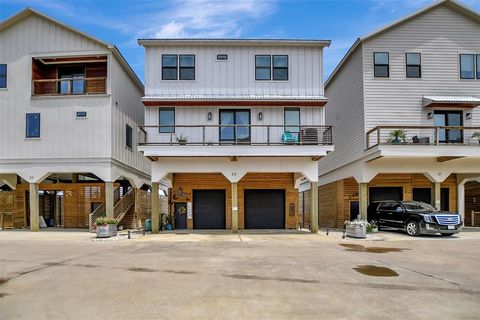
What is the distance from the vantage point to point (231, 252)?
544 inches

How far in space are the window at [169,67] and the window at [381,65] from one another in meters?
10.5

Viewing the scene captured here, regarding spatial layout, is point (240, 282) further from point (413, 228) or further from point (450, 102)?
point (450, 102)

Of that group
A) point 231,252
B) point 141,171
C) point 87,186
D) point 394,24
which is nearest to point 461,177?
point 394,24

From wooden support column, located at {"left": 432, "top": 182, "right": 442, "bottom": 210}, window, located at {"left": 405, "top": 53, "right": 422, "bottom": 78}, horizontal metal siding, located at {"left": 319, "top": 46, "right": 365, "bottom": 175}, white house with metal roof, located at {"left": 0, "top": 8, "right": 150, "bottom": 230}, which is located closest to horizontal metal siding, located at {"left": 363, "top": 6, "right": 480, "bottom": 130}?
window, located at {"left": 405, "top": 53, "right": 422, "bottom": 78}

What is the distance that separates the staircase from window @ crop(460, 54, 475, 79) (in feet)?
66.5

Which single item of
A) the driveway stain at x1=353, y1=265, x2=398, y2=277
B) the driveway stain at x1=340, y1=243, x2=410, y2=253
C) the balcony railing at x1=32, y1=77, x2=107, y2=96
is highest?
the balcony railing at x1=32, y1=77, x2=107, y2=96

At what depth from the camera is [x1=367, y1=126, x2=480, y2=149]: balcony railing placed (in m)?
20.9

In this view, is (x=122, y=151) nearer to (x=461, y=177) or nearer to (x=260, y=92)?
(x=260, y=92)

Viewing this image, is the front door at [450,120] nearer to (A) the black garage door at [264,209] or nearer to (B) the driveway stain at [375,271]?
(A) the black garage door at [264,209]

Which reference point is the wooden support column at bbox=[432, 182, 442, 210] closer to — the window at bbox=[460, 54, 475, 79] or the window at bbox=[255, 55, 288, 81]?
the window at bbox=[460, 54, 475, 79]

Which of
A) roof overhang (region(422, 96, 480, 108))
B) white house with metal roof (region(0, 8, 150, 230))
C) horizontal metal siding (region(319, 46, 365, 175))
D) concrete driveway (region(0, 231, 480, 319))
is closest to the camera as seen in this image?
concrete driveway (region(0, 231, 480, 319))

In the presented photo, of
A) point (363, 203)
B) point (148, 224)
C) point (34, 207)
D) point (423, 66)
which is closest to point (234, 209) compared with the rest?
point (148, 224)

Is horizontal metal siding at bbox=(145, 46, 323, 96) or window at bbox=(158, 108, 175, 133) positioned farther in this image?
horizontal metal siding at bbox=(145, 46, 323, 96)

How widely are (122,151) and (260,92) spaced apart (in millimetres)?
8509
